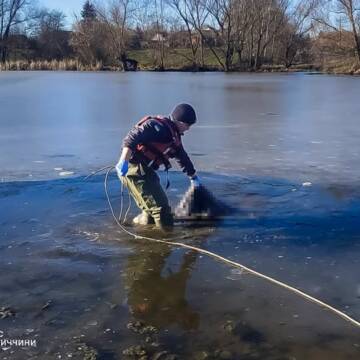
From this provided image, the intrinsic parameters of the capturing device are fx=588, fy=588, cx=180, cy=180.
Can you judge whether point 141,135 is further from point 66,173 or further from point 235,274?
point 66,173

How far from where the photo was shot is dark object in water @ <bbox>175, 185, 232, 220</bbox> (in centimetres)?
551

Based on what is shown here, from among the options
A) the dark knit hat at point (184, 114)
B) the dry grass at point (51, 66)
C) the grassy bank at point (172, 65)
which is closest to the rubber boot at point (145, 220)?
the dark knit hat at point (184, 114)

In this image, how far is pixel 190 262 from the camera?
4352 mm

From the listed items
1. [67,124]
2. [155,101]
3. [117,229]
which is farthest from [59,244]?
[155,101]

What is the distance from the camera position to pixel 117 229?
5188mm

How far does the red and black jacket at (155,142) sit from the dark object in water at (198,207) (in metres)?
0.21

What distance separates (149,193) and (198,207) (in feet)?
1.63

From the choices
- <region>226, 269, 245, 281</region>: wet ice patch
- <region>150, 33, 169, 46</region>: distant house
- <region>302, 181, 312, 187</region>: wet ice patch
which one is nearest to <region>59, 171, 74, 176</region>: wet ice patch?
<region>302, 181, 312, 187</region>: wet ice patch

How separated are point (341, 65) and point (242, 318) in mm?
49264

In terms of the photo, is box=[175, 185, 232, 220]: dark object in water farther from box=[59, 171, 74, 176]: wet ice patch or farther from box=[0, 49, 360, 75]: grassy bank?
box=[0, 49, 360, 75]: grassy bank

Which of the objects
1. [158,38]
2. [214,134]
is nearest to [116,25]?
[158,38]

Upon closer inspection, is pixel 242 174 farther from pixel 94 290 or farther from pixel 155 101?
pixel 155 101

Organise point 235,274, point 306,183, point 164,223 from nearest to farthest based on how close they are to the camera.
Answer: point 235,274
point 164,223
point 306,183

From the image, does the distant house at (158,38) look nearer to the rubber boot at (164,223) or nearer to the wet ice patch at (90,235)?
the rubber boot at (164,223)
